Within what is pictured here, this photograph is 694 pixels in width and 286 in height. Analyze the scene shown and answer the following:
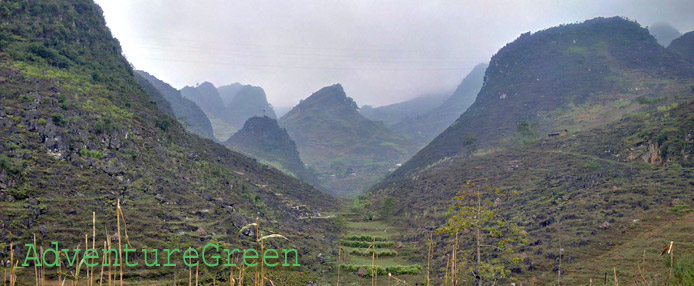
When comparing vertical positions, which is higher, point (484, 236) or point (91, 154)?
point (91, 154)

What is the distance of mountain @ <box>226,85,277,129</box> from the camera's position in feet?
520

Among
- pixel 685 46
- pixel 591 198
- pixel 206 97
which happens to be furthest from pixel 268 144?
pixel 206 97

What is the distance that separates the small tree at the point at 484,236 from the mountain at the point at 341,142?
1971 inches

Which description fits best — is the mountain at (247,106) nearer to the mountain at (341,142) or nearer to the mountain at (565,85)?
the mountain at (341,142)

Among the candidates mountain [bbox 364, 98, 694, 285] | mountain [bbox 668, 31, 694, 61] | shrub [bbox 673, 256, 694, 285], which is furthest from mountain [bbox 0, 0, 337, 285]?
mountain [bbox 668, 31, 694, 61]

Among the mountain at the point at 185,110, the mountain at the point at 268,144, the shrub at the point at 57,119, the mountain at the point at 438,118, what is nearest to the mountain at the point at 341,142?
the mountain at the point at 268,144

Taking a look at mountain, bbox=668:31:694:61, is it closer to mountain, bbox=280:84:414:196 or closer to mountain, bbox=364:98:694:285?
mountain, bbox=364:98:694:285

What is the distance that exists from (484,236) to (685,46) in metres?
84.1

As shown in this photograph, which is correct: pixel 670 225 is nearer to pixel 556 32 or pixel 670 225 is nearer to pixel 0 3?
pixel 0 3

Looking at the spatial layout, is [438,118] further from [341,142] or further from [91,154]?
[91,154]

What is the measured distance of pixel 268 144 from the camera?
258ft

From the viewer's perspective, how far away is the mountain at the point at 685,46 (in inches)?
2712

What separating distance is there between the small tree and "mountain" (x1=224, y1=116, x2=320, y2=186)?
164ft

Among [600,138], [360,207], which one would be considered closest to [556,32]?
[600,138]
